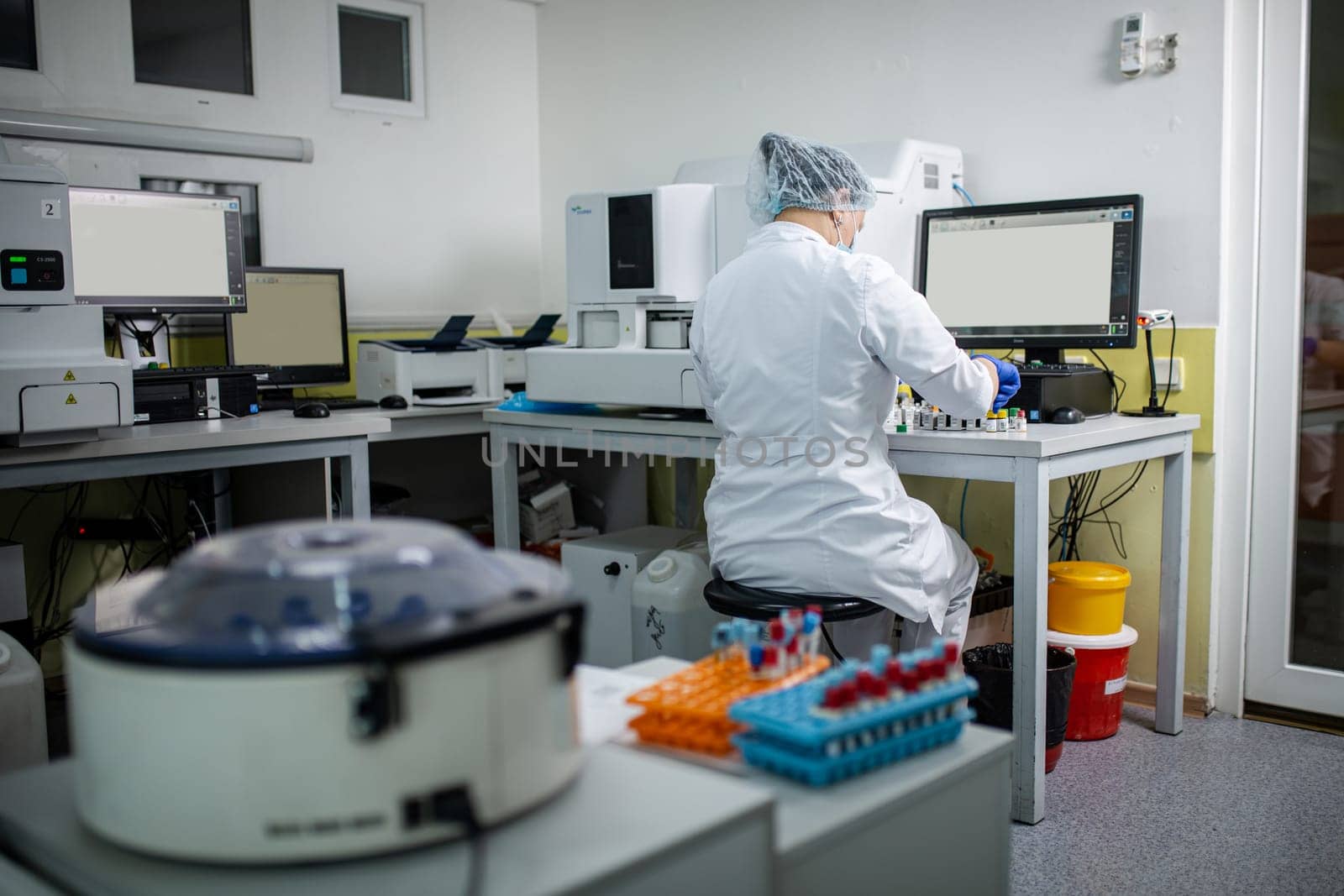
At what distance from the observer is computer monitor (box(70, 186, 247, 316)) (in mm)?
2812

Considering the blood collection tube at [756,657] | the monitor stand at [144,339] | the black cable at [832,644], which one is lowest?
the black cable at [832,644]

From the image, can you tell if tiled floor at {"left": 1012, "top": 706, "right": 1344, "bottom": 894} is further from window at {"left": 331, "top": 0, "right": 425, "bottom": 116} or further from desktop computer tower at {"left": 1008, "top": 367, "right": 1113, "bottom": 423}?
window at {"left": 331, "top": 0, "right": 425, "bottom": 116}

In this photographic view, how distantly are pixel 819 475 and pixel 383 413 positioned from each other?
4.83 feet

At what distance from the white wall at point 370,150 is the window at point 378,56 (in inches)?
1.7

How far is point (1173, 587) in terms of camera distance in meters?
2.68

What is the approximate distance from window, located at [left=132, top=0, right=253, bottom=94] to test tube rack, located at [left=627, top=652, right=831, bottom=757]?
2.97 meters

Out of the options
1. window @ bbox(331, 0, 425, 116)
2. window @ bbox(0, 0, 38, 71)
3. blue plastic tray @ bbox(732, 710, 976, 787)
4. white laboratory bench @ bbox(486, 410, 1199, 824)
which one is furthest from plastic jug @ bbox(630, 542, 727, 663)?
window @ bbox(0, 0, 38, 71)

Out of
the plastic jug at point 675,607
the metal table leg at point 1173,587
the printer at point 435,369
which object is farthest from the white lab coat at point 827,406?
the printer at point 435,369

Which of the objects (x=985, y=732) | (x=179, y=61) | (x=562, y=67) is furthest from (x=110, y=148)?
(x=985, y=732)

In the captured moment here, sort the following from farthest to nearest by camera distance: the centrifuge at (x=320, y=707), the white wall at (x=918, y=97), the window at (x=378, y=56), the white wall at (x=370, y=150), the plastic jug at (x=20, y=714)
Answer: the window at (x=378, y=56)
the white wall at (x=370, y=150)
the white wall at (x=918, y=97)
the plastic jug at (x=20, y=714)
the centrifuge at (x=320, y=707)

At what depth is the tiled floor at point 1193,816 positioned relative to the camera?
1.96 m

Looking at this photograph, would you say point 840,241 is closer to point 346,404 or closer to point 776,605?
point 776,605

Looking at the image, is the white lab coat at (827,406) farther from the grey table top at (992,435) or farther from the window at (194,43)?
the window at (194,43)

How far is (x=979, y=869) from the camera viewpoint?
1.07 metres
